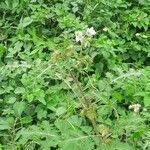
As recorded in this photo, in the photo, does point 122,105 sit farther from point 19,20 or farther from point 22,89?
point 19,20

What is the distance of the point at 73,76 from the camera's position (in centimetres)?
222

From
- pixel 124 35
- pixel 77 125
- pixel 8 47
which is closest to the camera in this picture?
pixel 77 125

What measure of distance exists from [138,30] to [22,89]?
140 centimetres

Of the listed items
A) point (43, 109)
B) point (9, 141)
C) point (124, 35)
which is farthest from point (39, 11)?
point (9, 141)

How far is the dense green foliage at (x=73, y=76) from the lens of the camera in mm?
2389

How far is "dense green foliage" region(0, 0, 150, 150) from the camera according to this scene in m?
2.39

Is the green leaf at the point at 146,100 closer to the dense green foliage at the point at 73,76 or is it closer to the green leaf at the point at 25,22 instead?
the dense green foliage at the point at 73,76

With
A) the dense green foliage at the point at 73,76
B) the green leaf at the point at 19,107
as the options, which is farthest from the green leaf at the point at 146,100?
the green leaf at the point at 19,107

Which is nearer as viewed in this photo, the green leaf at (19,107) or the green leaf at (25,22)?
the green leaf at (19,107)

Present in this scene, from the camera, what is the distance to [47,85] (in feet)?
9.45

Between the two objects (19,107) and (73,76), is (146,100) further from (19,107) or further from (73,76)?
(19,107)

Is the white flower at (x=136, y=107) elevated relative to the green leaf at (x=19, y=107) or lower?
elevated

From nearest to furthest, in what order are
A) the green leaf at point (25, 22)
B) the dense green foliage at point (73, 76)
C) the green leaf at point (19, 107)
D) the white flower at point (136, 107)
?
the dense green foliage at point (73, 76), the white flower at point (136, 107), the green leaf at point (19, 107), the green leaf at point (25, 22)

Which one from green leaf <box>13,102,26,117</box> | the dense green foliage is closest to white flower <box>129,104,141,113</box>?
the dense green foliage
